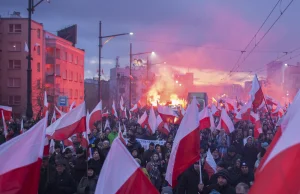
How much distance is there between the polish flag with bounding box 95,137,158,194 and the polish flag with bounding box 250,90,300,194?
2.35 meters

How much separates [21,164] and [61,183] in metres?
2.41

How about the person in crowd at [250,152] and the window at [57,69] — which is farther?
the window at [57,69]

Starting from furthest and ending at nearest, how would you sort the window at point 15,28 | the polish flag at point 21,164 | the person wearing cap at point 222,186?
the window at point 15,28 < the person wearing cap at point 222,186 < the polish flag at point 21,164

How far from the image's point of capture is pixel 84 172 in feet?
31.6

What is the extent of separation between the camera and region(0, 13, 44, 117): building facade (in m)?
48.8

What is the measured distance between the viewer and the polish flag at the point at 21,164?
5828mm

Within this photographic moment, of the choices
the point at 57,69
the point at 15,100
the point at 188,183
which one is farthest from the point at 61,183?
the point at 57,69

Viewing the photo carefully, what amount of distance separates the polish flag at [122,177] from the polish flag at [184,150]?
64.5 inches

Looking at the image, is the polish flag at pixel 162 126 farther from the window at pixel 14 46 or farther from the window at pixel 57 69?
the window at pixel 57 69

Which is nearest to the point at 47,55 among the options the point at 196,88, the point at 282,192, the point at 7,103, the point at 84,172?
the point at 7,103

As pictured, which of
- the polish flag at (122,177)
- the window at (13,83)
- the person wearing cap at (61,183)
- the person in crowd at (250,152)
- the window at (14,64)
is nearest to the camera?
the polish flag at (122,177)

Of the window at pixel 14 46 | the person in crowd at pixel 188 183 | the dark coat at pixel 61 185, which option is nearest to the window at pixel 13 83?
the window at pixel 14 46

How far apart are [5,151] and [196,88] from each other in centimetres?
15515

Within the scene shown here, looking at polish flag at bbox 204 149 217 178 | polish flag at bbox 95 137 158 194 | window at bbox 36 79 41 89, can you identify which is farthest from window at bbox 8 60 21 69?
polish flag at bbox 95 137 158 194
